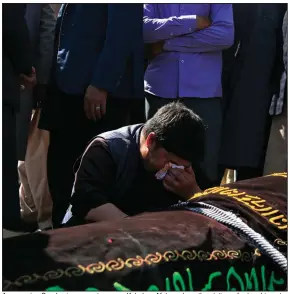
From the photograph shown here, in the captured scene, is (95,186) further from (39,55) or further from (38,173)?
(38,173)

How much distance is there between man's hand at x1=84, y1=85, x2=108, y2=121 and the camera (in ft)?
7.52

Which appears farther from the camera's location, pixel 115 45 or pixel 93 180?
pixel 115 45

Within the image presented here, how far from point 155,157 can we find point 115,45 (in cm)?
55

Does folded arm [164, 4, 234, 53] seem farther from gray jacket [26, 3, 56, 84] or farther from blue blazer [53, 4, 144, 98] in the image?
gray jacket [26, 3, 56, 84]

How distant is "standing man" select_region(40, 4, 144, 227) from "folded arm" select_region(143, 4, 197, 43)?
0.51ft

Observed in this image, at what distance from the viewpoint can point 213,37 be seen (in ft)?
8.26

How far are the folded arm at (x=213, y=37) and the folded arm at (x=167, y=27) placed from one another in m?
0.04

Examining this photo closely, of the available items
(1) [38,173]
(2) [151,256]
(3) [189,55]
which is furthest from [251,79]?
(2) [151,256]

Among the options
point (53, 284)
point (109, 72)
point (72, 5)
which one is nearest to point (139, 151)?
point (109, 72)

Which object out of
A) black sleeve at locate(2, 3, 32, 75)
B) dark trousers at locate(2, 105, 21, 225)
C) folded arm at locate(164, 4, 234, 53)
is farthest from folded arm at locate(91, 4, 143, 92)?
dark trousers at locate(2, 105, 21, 225)

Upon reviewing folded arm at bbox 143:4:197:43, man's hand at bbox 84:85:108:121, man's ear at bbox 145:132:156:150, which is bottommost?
man's ear at bbox 145:132:156:150

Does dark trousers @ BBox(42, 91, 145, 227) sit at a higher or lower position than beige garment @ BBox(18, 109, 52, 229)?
higher

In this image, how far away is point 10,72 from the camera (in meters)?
1.86

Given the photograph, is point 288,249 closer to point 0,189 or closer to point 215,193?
point 215,193
